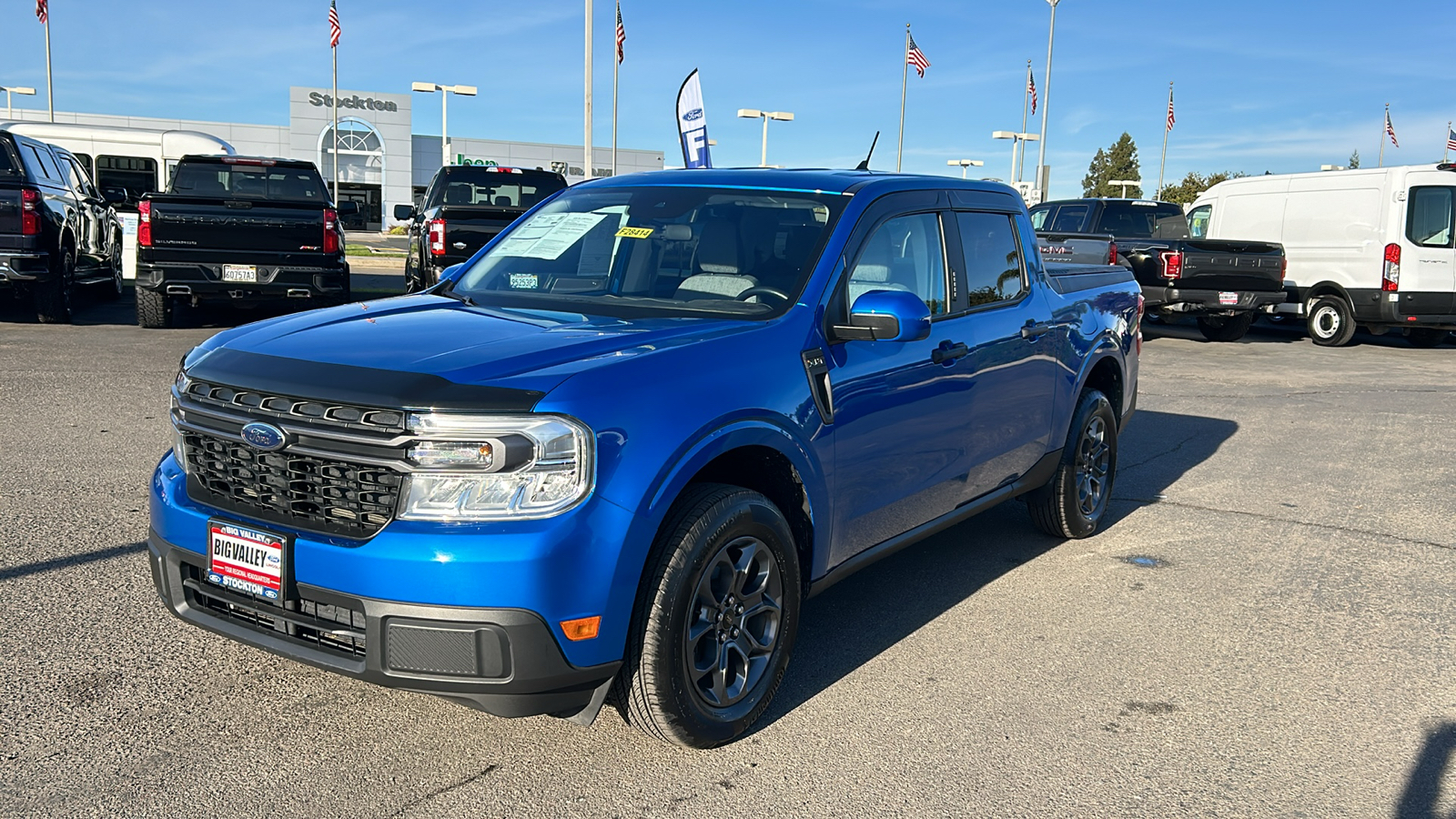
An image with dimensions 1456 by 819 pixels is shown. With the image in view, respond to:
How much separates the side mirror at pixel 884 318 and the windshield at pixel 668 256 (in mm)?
232

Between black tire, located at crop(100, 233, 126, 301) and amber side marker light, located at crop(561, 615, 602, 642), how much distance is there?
1469 centimetres

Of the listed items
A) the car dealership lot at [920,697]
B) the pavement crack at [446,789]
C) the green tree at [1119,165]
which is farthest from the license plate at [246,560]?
the green tree at [1119,165]

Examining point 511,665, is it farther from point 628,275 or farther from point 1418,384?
point 1418,384

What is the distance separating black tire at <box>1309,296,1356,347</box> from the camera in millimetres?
17219

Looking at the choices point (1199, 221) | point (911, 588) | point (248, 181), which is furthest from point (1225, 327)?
point (911, 588)

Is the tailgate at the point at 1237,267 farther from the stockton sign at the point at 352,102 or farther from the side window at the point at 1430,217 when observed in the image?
the stockton sign at the point at 352,102

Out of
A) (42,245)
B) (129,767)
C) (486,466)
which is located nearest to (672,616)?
(486,466)

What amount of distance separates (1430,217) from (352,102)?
185ft

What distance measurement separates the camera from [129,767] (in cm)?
323

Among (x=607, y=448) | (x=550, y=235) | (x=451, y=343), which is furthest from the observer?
(x=550, y=235)

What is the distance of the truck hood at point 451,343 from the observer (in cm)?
314

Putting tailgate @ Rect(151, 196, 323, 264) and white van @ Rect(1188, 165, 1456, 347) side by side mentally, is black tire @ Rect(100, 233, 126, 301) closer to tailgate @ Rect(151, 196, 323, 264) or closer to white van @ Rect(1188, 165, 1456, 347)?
tailgate @ Rect(151, 196, 323, 264)

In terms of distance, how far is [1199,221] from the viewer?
19.7 meters

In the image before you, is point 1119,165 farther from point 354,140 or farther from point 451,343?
point 451,343
